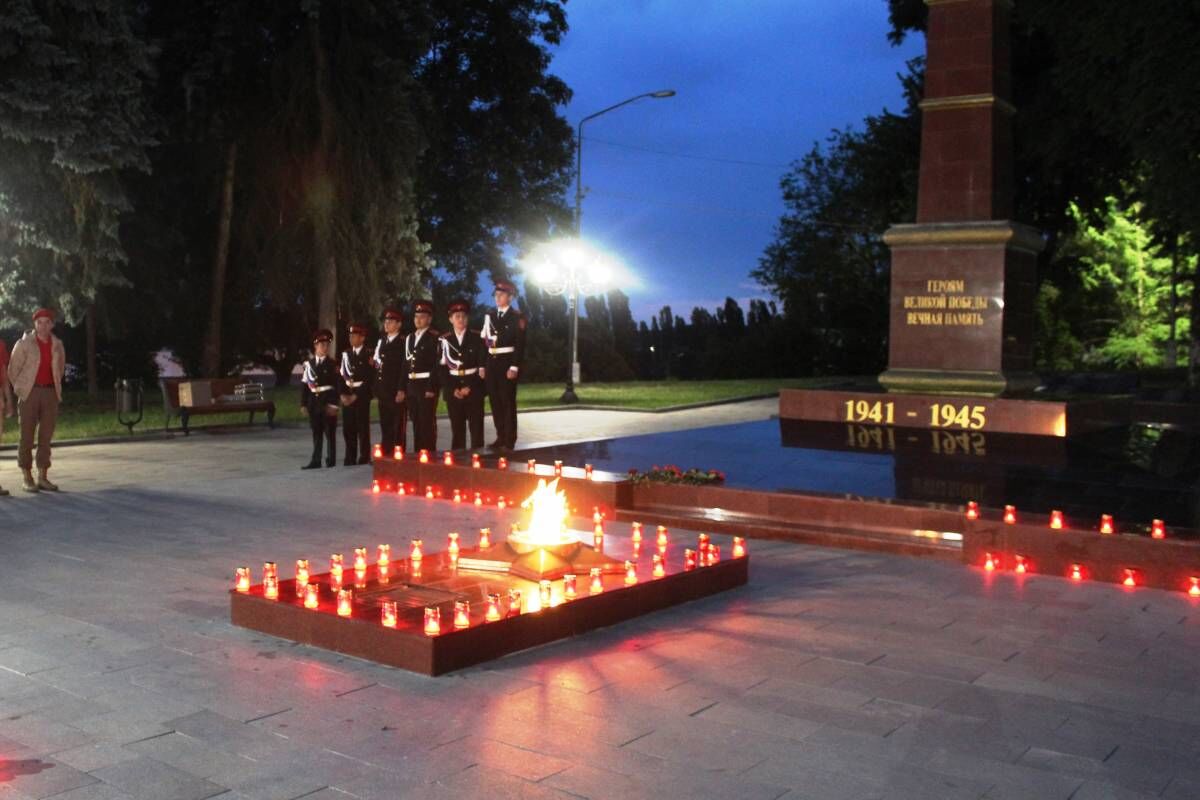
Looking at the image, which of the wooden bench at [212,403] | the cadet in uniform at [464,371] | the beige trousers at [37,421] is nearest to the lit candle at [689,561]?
the cadet in uniform at [464,371]

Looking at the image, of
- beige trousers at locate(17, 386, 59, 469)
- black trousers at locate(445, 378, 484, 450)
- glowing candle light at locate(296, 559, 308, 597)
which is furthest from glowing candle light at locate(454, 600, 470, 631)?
beige trousers at locate(17, 386, 59, 469)

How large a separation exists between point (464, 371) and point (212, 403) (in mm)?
8971

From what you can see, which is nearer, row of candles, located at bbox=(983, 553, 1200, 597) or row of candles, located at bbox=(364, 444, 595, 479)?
row of candles, located at bbox=(983, 553, 1200, 597)

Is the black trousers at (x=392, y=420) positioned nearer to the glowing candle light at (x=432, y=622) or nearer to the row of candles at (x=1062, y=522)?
the row of candles at (x=1062, y=522)

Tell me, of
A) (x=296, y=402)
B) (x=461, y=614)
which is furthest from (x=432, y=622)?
(x=296, y=402)

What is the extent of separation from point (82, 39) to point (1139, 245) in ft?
133

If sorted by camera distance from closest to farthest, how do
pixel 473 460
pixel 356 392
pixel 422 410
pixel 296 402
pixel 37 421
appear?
1. pixel 473 460
2. pixel 37 421
3. pixel 422 410
4. pixel 356 392
5. pixel 296 402

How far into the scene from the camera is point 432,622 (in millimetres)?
5754

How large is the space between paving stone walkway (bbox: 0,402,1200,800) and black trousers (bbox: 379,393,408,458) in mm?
5990

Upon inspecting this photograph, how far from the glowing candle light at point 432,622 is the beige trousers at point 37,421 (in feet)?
26.5

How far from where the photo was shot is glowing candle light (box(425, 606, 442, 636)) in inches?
224

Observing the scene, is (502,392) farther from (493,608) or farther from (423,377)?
(493,608)

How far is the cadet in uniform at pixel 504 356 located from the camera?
44.9 feet

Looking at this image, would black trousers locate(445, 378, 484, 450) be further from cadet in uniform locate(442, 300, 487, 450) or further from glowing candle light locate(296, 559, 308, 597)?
glowing candle light locate(296, 559, 308, 597)
